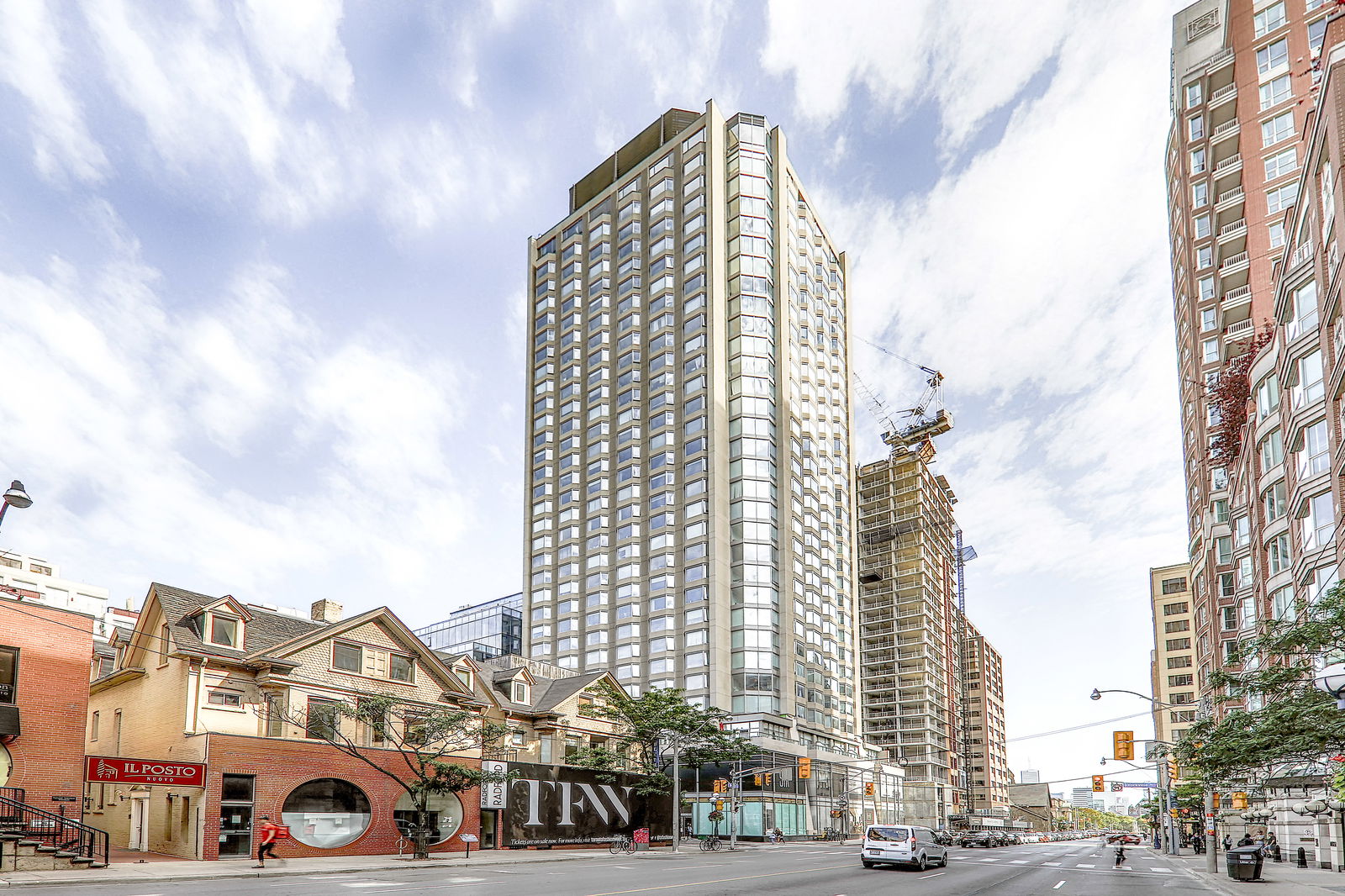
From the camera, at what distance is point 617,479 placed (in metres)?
114

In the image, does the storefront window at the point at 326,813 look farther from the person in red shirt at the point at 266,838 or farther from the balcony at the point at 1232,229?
the balcony at the point at 1232,229

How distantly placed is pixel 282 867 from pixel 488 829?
50.1 feet

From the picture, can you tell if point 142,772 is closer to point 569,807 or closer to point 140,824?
point 140,824

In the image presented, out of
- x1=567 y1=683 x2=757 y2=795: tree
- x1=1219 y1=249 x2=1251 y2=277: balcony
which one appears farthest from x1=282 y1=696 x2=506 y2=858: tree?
x1=1219 y1=249 x2=1251 y2=277: balcony

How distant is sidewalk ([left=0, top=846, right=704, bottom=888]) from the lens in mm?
25047

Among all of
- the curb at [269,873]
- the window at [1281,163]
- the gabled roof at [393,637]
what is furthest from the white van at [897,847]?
the window at [1281,163]

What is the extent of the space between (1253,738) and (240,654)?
117ft

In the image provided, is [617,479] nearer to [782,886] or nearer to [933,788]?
[933,788]

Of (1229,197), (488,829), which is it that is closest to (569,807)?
(488,829)

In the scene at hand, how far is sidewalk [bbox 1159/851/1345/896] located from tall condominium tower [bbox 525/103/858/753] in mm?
57269

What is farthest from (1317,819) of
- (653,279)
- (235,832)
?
(653,279)

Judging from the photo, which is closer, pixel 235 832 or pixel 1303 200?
pixel 235 832

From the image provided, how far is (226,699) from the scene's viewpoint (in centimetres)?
3959

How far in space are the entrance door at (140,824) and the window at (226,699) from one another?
4.50 metres
